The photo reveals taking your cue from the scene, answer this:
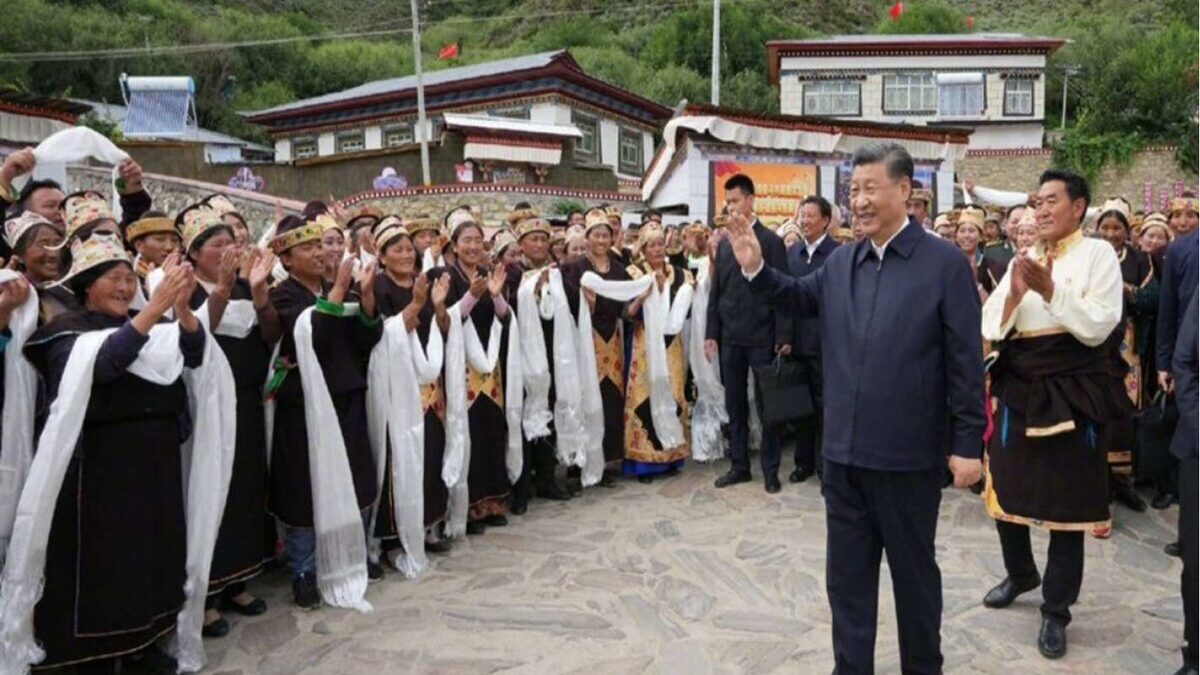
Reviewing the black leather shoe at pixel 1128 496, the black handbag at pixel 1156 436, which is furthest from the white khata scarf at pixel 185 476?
the black leather shoe at pixel 1128 496

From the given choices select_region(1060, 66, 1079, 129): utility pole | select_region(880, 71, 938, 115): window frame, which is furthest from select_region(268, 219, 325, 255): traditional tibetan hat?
select_region(1060, 66, 1079, 129): utility pole

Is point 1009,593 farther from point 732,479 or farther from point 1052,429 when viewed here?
point 732,479

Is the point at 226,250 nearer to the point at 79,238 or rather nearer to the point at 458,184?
the point at 79,238

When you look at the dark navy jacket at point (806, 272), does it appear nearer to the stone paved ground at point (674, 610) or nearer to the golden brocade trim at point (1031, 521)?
the stone paved ground at point (674, 610)

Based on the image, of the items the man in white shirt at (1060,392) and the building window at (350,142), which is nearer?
the man in white shirt at (1060,392)

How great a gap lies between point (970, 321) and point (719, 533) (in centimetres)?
264

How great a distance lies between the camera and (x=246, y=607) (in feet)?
13.7

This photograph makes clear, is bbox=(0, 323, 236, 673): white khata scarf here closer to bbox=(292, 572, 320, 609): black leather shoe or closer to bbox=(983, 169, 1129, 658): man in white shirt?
bbox=(292, 572, 320, 609): black leather shoe

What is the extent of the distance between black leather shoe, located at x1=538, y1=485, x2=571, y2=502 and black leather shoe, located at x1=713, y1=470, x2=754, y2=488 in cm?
107

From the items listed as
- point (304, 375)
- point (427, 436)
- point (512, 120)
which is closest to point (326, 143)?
point (512, 120)

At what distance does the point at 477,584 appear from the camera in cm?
446

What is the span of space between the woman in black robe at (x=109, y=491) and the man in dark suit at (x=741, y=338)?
373 cm

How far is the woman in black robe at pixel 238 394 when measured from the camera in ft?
12.8

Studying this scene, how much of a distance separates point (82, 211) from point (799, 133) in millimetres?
13082
